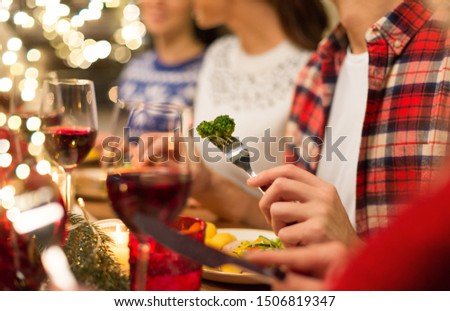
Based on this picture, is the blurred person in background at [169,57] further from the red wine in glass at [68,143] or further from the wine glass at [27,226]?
the wine glass at [27,226]

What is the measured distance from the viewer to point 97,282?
651 mm

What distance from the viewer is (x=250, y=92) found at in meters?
2.24

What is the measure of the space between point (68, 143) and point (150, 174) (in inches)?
17.1

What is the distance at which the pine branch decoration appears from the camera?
25.8 inches

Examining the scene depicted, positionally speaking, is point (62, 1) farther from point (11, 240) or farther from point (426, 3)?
point (11, 240)

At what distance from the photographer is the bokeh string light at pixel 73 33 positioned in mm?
1651

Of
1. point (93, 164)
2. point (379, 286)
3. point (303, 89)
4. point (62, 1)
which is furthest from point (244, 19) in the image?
point (62, 1)

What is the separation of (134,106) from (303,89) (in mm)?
1018

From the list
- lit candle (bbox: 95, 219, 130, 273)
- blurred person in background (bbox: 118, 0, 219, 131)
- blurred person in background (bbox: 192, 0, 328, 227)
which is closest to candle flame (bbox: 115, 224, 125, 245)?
lit candle (bbox: 95, 219, 130, 273)

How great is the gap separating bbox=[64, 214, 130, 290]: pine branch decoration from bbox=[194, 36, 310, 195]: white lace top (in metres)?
1.09

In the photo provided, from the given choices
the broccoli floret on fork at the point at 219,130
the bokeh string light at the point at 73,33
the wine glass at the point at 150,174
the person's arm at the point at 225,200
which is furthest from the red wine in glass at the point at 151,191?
the bokeh string light at the point at 73,33

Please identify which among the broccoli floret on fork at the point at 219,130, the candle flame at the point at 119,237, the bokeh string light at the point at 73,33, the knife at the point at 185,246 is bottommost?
the candle flame at the point at 119,237

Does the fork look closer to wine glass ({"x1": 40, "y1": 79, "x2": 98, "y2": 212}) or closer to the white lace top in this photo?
wine glass ({"x1": 40, "y1": 79, "x2": 98, "y2": 212})

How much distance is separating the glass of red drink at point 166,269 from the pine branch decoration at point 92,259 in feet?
0.07
